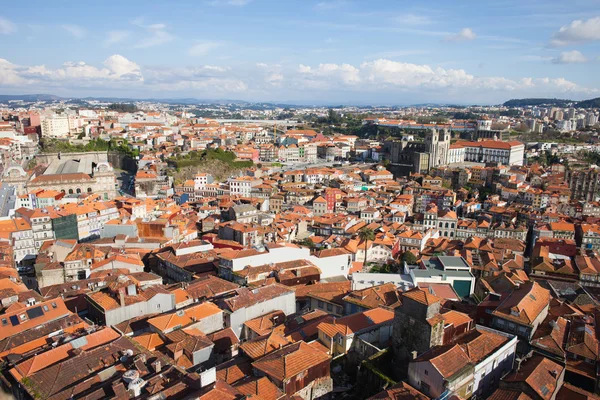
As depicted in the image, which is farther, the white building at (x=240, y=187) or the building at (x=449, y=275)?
the white building at (x=240, y=187)

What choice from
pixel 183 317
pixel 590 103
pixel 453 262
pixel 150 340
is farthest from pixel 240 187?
pixel 590 103

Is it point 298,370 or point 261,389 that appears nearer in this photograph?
point 261,389

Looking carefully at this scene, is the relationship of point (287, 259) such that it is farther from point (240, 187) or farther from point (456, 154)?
point (456, 154)

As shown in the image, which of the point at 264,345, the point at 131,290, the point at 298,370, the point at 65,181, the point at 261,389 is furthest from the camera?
the point at 65,181

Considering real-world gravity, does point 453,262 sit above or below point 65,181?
below

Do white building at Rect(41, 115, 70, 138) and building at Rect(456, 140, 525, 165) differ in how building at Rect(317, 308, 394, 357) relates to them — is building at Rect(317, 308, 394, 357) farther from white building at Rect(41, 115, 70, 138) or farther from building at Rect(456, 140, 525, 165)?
white building at Rect(41, 115, 70, 138)

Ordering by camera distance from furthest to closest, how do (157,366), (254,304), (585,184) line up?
(585,184) → (254,304) → (157,366)

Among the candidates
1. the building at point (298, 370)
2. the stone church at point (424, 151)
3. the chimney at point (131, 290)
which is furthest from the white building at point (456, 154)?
the building at point (298, 370)

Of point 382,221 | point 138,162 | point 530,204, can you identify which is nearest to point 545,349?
point 382,221

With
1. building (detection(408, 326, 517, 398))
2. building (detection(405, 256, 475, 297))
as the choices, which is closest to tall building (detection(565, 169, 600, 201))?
building (detection(405, 256, 475, 297))

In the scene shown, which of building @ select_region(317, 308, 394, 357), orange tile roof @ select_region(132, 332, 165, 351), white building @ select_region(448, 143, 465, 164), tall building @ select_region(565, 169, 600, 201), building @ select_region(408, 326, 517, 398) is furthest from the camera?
white building @ select_region(448, 143, 465, 164)

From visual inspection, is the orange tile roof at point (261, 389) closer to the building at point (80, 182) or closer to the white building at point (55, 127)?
the building at point (80, 182)

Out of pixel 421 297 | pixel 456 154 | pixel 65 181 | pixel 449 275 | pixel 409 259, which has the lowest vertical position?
pixel 409 259
